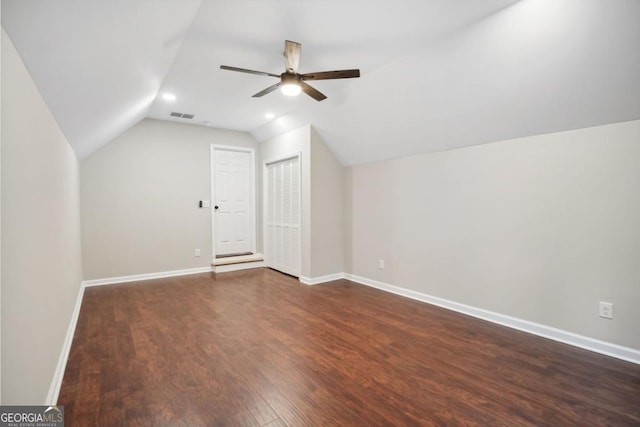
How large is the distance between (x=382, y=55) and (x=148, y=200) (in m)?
4.25

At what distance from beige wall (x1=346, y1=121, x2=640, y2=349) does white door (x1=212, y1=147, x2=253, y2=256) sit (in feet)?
9.99

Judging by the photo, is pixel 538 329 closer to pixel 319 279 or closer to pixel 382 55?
pixel 319 279

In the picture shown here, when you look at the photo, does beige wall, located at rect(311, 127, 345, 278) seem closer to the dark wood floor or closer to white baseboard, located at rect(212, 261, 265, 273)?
the dark wood floor

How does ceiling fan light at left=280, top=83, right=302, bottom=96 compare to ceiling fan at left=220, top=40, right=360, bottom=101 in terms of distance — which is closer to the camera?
ceiling fan at left=220, top=40, right=360, bottom=101

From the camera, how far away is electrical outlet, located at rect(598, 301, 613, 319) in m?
2.46

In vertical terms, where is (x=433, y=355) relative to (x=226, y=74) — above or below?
below

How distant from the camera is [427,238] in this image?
384 centimetres

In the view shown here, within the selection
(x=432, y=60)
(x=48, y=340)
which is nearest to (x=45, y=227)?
(x=48, y=340)

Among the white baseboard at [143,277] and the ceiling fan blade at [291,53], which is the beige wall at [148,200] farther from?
the ceiling fan blade at [291,53]

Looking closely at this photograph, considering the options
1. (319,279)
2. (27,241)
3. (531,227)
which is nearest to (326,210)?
(319,279)

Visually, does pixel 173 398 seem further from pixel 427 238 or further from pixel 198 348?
pixel 427 238

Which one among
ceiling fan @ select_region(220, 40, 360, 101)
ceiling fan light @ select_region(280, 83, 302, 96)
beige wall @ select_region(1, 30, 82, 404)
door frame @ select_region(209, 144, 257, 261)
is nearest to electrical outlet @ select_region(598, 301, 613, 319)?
ceiling fan @ select_region(220, 40, 360, 101)

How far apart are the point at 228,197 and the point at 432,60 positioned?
4316mm

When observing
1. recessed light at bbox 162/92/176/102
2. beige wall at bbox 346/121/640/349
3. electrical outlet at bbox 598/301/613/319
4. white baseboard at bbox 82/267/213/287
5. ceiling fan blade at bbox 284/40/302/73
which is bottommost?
white baseboard at bbox 82/267/213/287
